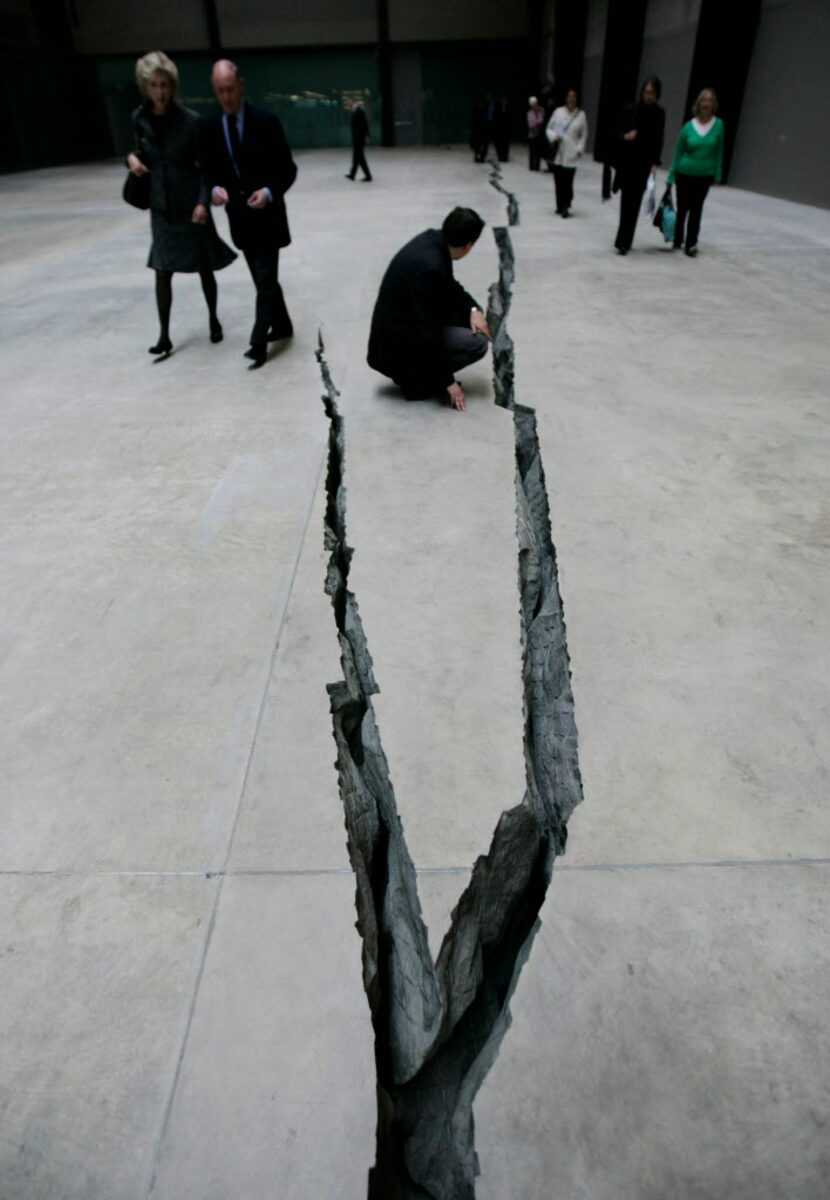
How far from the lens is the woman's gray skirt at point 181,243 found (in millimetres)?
3553

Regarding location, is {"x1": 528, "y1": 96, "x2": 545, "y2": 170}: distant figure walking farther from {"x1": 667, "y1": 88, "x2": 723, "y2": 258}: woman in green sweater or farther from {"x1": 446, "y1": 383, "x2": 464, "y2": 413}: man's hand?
{"x1": 446, "y1": 383, "x2": 464, "y2": 413}: man's hand

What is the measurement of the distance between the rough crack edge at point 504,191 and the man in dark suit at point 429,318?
4976 millimetres

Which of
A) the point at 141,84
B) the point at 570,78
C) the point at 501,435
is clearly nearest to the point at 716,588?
the point at 501,435

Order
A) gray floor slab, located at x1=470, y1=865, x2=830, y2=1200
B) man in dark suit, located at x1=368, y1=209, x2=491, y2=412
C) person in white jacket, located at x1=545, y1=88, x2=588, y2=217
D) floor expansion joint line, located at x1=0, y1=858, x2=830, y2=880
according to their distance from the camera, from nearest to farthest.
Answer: gray floor slab, located at x1=470, y1=865, x2=830, y2=1200 → floor expansion joint line, located at x1=0, y1=858, x2=830, y2=880 → man in dark suit, located at x1=368, y1=209, x2=491, y2=412 → person in white jacket, located at x1=545, y1=88, x2=588, y2=217

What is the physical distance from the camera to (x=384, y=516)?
2.43m

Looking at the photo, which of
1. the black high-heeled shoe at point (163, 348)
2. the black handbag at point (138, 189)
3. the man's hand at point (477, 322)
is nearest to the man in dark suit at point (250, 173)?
the black handbag at point (138, 189)

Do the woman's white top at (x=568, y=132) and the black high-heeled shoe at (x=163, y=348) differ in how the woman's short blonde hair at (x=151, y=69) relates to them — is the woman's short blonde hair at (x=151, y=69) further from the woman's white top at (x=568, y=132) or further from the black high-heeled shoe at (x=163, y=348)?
the woman's white top at (x=568, y=132)

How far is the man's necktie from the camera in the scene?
3325 millimetres

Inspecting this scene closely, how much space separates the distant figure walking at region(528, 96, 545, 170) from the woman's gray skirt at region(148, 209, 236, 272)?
9533mm

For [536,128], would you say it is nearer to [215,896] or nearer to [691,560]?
[691,560]

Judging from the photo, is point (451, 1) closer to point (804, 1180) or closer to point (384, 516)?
point (384, 516)

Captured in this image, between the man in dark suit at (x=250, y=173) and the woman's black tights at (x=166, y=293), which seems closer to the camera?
the man in dark suit at (x=250, y=173)

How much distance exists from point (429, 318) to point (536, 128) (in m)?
11.0

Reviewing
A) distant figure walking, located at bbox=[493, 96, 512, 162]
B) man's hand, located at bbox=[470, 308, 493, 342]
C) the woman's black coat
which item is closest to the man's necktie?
the woman's black coat
